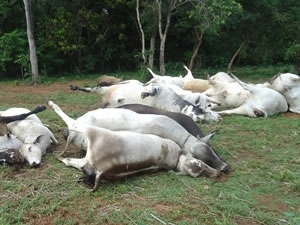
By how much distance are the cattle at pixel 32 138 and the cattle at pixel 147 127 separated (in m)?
0.34

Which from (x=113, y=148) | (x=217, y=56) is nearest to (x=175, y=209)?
(x=113, y=148)

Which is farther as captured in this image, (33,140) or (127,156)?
(33,140)

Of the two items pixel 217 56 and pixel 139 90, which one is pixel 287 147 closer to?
pixel 139 90

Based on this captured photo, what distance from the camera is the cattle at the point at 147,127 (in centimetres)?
474

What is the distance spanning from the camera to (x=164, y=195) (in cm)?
398

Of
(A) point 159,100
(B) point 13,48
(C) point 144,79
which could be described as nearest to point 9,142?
(A) point 159,100

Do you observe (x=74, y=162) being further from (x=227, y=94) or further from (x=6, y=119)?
(x=227, y=94)

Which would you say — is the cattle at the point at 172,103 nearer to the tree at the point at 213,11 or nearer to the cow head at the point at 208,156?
the cow head at the point at 208,156

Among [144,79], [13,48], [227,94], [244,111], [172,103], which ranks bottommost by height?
[144,79]

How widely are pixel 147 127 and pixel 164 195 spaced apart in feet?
3.62

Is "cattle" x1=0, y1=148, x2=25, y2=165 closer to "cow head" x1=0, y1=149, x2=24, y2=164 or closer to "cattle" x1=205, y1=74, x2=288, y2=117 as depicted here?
"cow head" x1=0, y1=149, x2=24, y2=164

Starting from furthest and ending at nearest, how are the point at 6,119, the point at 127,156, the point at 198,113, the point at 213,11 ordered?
the point at 213,11
the point at 198,113
the point at 6,119
the point at 127,156

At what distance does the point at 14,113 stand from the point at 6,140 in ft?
2.65

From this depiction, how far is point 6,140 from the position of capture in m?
4.89
